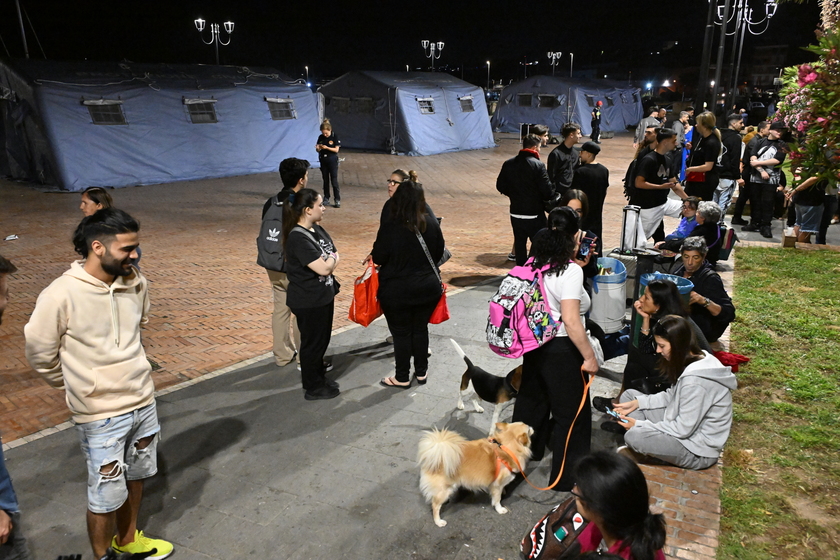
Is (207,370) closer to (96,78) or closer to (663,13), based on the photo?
(96,78)

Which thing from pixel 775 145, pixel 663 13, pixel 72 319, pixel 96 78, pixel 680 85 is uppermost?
pixel 663 13

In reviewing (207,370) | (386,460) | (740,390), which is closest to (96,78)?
(207,370)

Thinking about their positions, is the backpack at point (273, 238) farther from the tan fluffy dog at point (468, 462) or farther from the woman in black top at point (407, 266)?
the tan fluffy dog at point (468, 462)

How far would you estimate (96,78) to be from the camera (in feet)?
53.3

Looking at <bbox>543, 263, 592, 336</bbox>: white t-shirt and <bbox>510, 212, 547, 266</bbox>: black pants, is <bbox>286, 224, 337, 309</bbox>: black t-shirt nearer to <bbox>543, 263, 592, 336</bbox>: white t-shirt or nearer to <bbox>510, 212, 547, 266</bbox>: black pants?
<bbox>543, 263, 592, 336</bbox>: white t-shirt

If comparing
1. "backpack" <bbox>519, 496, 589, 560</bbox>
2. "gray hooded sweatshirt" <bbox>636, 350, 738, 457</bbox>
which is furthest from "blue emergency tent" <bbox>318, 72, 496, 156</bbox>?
"backpack" <bbox>519, 496, 589, 560</bbox>

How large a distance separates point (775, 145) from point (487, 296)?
6.09 m

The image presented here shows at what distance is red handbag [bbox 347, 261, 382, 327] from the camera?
532 cm

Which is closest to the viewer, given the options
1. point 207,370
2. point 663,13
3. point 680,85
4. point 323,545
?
point 323,545

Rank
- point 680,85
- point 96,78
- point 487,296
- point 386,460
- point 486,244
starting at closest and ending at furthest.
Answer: point 386,460 → point 487,296 → point 486,244 → point 96,78 → point 680,85

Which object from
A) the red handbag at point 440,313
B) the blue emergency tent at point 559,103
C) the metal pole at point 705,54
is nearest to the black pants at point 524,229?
the red handbag at point 440,313

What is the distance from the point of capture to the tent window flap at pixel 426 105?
24638 mm

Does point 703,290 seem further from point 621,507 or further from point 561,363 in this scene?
point 621,507

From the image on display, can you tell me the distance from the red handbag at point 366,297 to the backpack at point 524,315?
1776 millimetres
